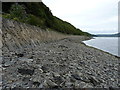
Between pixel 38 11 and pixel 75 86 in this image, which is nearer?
pixel 75 86

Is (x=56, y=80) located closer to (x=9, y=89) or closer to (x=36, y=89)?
(x=36, y=89)

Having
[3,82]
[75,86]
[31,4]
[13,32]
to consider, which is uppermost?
[31,4]

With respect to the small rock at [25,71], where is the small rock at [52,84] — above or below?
below

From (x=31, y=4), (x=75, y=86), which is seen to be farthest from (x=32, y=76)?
(x=31, y=4)

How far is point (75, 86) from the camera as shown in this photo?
5102mm

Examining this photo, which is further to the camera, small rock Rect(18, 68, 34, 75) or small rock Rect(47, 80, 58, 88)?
small rock Rect(18, 68, 34, 75)

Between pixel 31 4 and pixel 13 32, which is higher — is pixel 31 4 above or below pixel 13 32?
above

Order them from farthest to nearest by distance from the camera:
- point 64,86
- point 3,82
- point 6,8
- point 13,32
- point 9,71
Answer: point 6,8 → point 13,32 → point 9,71 → point 64,86 → point 3,82

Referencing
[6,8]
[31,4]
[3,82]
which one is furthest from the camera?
[31,4]

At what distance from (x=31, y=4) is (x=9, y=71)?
47.2m

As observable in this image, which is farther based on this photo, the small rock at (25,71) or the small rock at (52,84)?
the small rock at (25,71)

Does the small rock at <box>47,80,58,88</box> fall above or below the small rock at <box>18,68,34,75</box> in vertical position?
below

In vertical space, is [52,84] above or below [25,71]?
below

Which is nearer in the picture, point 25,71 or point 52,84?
point 52,84
